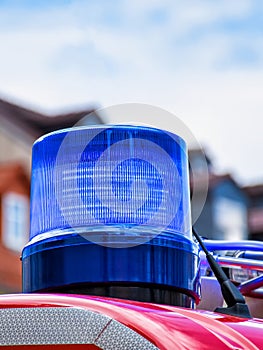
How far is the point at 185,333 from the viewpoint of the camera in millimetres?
1665

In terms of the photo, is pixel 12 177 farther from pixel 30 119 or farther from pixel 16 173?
pixel 30 119

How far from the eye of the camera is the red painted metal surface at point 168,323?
164 cm

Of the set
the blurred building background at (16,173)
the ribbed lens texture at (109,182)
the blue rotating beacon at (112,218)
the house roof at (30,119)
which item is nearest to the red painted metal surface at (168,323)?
the blue rotating beacon at (112,218)

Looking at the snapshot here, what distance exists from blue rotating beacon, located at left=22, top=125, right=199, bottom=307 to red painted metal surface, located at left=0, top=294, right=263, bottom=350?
0.37m

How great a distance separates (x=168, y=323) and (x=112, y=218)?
62cm

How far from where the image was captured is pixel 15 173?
24891 mm

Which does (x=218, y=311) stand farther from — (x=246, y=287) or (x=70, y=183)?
(x=246, y=287)

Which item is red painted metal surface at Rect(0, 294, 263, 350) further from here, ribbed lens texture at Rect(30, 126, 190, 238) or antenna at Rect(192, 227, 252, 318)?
ribbed lens texture at Rect(30, 126, 190, 238)

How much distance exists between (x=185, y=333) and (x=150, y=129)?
763 millimetres

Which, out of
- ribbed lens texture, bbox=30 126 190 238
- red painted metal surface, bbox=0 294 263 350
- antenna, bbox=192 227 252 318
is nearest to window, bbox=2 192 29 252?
ribbed lens texture, bbox=30 126 190 238

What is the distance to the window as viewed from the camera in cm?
2512

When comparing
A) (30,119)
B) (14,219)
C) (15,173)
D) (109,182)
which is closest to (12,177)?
(15,173)

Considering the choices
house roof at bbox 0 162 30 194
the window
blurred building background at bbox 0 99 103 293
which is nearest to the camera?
blurred building background at bbox 0 99 103 293

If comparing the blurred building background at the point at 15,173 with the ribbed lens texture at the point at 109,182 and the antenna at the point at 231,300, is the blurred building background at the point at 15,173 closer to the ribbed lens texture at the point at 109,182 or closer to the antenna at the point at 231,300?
the ribbed lens texture at the point at 109,182
